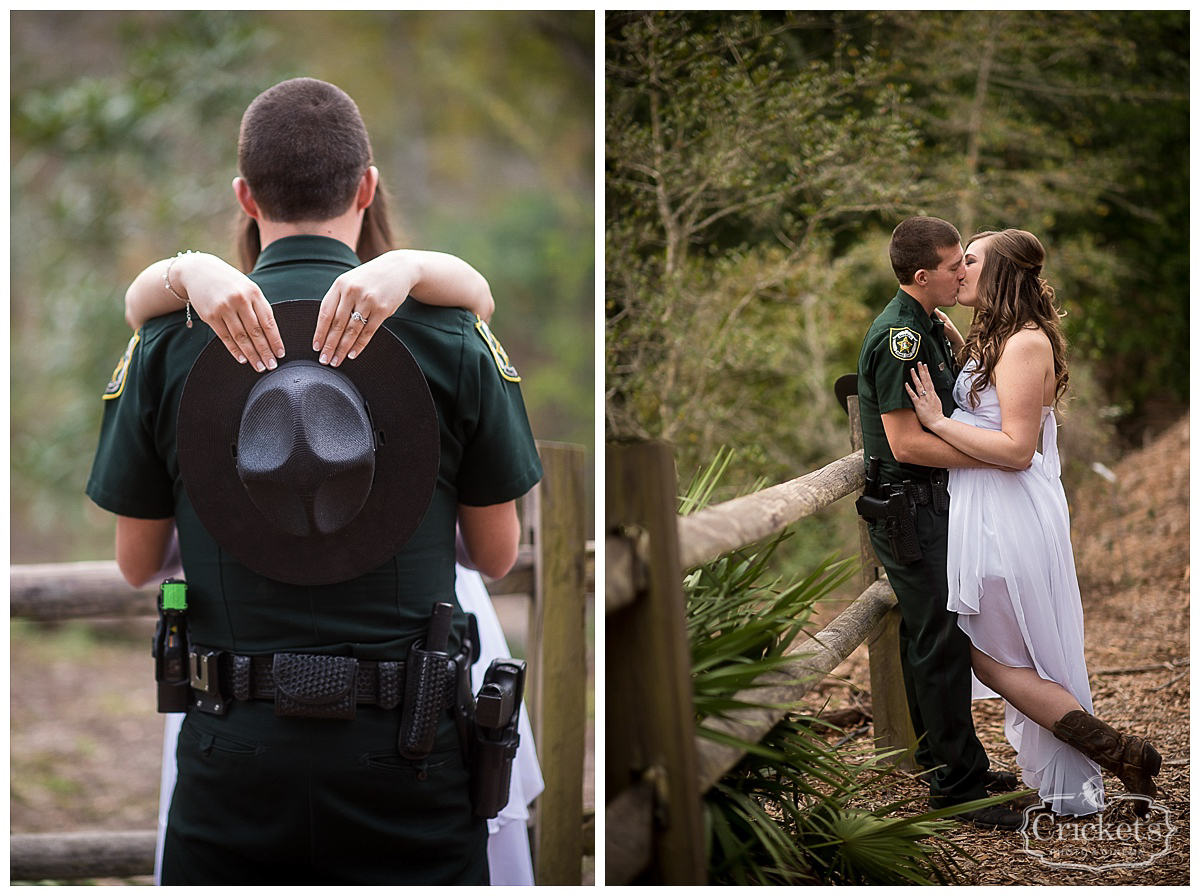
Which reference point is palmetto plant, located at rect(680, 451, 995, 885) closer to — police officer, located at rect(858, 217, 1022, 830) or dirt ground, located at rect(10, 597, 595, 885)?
police officer, located at rect(858, 217, 1022, 830)

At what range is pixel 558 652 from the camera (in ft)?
8.67

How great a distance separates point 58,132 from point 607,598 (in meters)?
5.90

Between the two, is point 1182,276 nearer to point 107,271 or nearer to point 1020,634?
point 1020,634

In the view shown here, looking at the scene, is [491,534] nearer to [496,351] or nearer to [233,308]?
[496,351]

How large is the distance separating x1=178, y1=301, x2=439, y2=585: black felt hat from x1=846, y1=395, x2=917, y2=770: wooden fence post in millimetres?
1450

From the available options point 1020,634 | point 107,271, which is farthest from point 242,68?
point 1020,634

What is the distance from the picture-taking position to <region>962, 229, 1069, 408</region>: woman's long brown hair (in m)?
2.13

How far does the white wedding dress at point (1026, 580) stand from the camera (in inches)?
85.0

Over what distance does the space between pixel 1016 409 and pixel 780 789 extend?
999mm

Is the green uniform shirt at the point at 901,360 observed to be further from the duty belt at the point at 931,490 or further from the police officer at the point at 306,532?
the police officer at the point at 306,532

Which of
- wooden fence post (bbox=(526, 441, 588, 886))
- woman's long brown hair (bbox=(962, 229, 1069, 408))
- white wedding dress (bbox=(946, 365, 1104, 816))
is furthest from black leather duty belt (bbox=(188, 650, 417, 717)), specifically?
woman's long brown hair (bbox=(962, 229, 1069, 408))

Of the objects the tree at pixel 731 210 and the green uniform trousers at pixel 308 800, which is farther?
the tree at pixel 731 210

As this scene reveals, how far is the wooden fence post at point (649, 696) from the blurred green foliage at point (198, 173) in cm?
339

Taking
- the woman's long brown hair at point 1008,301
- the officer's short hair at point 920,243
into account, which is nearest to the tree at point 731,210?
the officer's short hair at point 920,243
